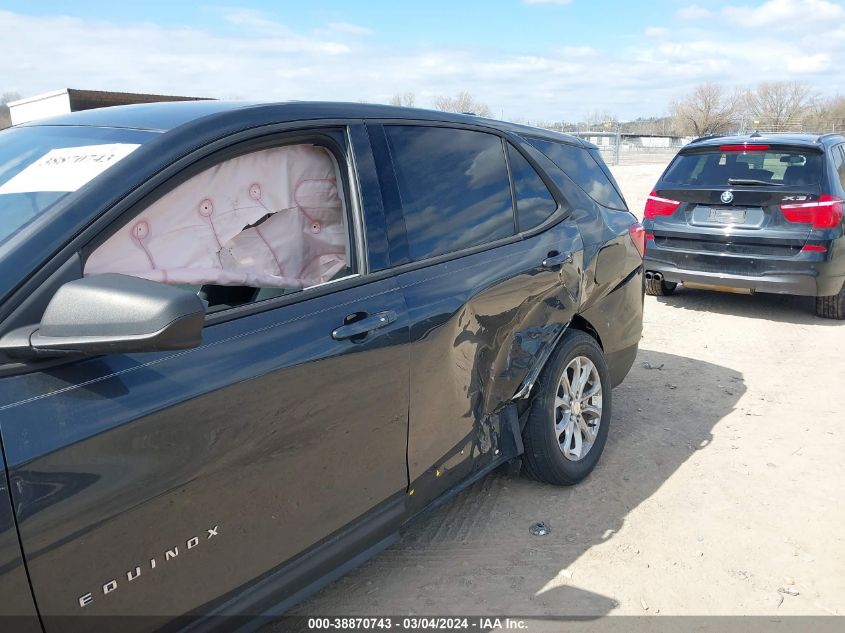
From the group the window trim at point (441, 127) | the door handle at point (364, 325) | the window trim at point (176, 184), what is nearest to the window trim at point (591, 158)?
the window trim at point (441, 127)

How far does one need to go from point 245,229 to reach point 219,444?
91cm

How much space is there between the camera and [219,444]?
6.31 feet

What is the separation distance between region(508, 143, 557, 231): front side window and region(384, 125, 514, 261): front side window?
0.08m

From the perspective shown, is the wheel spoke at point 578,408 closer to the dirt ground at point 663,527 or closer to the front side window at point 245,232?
the dirt ground at point 663,527

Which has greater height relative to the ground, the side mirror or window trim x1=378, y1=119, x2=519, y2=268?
window trim x1=378, y1=119, x2=519, y2=268

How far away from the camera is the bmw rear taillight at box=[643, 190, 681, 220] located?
24.4 ft

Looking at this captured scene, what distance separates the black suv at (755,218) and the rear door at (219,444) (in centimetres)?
546

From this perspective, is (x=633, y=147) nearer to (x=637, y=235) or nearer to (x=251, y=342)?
(x=637, y=235)

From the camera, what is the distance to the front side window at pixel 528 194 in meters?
3.40

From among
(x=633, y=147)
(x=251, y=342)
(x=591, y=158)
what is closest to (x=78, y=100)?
(x=591, y=158)

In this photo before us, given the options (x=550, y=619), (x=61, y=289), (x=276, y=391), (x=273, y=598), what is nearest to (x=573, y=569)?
(x=550, y=619)

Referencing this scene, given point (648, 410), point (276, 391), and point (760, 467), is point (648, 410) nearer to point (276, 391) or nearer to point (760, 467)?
point (760, 467)

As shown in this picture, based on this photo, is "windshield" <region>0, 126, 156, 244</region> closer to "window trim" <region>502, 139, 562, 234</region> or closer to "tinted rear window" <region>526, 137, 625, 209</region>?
"window trim" <region>502, 139, 562, 234</region>

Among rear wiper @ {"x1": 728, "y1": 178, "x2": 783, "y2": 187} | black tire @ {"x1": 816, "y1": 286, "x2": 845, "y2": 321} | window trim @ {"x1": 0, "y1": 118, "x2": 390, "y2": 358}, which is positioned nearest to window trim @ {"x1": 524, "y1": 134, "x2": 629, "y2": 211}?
window trim @ {"x1": 0, "y1": 118, "x2": 390, "y2": 358}
